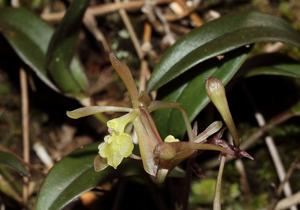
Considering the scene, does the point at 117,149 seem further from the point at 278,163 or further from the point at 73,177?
the point at 278,163

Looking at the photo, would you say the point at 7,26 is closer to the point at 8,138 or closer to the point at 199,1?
the point at 8,138

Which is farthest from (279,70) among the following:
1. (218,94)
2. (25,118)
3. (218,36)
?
(25,118)

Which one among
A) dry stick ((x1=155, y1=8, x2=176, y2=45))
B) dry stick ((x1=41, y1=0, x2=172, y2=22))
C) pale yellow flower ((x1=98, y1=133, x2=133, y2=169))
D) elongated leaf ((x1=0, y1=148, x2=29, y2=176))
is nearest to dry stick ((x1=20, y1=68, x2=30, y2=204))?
dry stick ((x1=41, y1=0, x2=172, y2=22))

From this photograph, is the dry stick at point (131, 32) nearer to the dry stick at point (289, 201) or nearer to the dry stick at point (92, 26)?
the dry stick at point (92, 26)

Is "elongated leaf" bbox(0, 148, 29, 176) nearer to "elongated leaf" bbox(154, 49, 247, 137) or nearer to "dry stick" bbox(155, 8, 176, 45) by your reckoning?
"elongated leaf" bbox(154, 49, 247, 137)

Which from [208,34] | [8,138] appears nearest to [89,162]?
[208,34]
